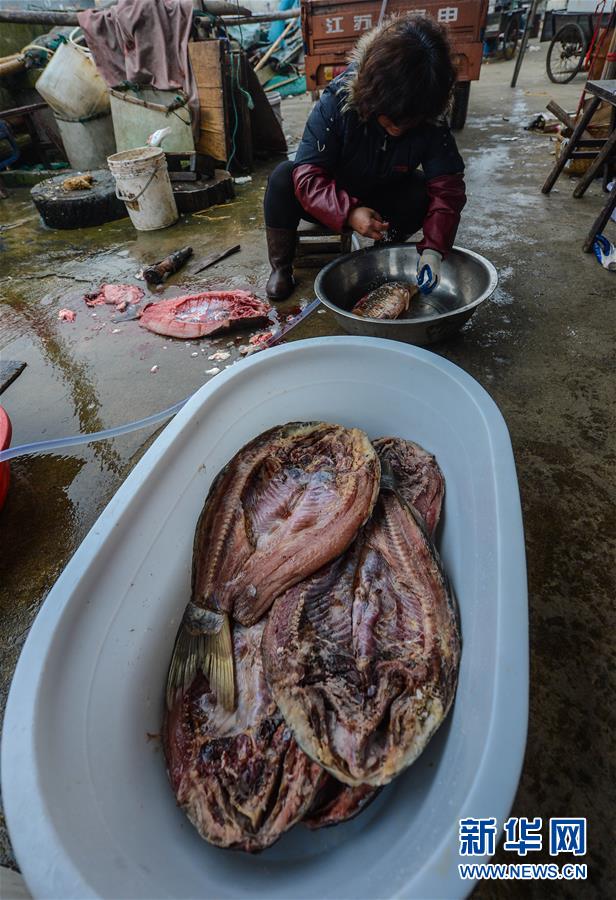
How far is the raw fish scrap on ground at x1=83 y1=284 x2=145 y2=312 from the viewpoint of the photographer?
4.03 m

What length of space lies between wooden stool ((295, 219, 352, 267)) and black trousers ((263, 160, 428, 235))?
0.48 meters

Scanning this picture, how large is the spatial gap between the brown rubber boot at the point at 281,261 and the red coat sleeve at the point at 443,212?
112cm

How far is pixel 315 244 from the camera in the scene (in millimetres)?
4074

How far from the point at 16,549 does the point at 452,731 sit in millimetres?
1985

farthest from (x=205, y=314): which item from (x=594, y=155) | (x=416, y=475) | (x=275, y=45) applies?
(x=275, y=45)

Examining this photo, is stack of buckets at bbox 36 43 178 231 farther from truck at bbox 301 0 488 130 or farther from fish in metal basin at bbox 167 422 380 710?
fish in metal basin at bbox 167 422 380 710

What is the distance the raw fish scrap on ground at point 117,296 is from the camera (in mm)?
4027

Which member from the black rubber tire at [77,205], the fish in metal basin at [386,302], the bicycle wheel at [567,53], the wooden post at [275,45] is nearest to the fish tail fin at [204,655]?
the fish in metal basin at [386,302]

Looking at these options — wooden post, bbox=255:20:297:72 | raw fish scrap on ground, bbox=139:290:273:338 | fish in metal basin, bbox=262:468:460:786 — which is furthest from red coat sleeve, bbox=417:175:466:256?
wooden post, bbox=255:20:297:72

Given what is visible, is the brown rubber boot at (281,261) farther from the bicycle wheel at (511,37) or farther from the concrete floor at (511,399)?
the bicycle wheel at (511,37)

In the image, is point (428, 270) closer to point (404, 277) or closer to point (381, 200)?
point (404, 277)

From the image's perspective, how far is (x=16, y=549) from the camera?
85.1 inches

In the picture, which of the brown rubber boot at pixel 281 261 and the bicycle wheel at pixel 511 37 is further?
the bicycle wheel at pixel 511 37

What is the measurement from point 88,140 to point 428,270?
6.47 metres
